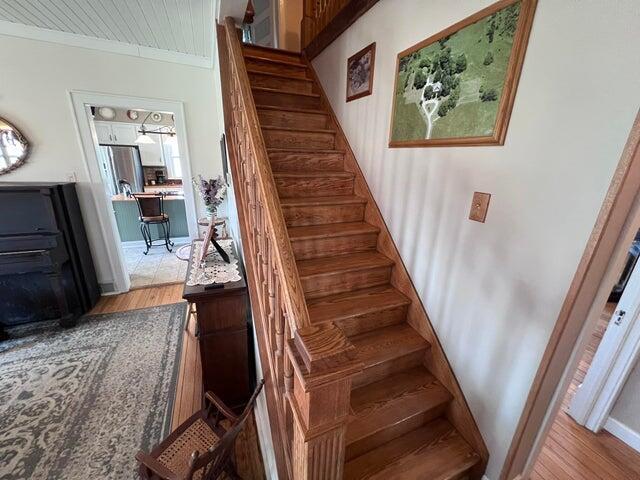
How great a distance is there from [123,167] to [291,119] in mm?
5310

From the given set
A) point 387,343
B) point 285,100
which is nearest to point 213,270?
point 387,343

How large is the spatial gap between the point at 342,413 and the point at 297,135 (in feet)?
6.80

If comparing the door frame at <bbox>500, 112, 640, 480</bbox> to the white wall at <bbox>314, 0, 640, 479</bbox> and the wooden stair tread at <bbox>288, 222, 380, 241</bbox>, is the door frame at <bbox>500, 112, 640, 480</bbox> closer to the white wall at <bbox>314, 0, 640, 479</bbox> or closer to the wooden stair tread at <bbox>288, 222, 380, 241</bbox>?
the white wall at <bbox>314, 0, 640, 479</bbox>

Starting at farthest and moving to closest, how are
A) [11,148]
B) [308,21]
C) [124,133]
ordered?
[124,133], [308,21], [11,148]

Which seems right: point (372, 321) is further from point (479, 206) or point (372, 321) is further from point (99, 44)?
point (99, 44)

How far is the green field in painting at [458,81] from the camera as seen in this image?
1074 millimetres

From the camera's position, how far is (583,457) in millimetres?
1455

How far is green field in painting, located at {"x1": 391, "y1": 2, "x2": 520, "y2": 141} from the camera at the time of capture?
42.3 inches

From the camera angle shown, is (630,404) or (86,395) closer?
(630,404)

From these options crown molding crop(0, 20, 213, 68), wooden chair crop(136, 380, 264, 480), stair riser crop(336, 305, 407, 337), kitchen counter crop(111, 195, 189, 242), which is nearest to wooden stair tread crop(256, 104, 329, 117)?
crown molding crop(0, 20, 213, 68)

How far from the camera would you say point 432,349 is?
1.53 meters

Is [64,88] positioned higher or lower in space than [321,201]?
higher

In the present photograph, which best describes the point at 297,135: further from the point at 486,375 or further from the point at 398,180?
the point at 486,375

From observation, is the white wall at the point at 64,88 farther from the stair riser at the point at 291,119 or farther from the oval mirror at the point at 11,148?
the stair riser at the point at 291,119
